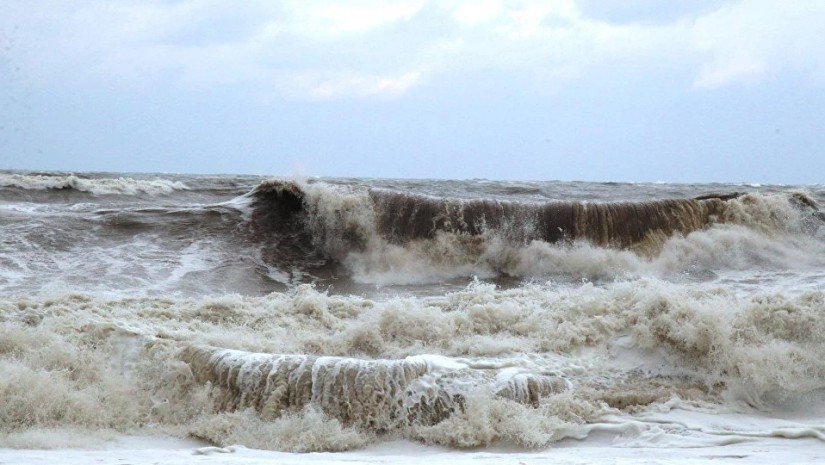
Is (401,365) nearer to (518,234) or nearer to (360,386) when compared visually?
(360,386)

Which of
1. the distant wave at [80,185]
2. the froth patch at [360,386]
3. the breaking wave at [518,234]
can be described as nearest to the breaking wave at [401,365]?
the froth patch at [360,386]

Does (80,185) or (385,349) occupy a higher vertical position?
(80,185)

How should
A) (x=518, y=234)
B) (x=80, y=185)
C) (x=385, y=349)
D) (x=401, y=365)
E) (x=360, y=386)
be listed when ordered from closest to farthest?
(x=360, y=386)
(x=401, y=365)
(x=385, y=349)
(x=518, y=234)
(x=80, y=185)

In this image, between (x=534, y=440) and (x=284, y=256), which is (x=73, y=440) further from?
(x=284, y=256)

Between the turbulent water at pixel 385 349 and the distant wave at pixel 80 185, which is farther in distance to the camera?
the distant wave at pixel 80 185

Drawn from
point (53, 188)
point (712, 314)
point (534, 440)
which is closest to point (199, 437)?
point (534, 440)

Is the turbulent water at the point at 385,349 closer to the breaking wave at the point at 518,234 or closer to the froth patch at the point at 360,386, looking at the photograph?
the froth patch at the point at 360,386

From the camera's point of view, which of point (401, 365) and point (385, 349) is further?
point (385, 349)

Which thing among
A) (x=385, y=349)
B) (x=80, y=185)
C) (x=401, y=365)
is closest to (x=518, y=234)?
(x=385, y=349)

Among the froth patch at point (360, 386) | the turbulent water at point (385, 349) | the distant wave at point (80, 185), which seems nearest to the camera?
the turbulent water at point (385, 349)

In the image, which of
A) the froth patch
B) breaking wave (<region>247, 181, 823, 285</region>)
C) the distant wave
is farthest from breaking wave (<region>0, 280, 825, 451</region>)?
the distant wave

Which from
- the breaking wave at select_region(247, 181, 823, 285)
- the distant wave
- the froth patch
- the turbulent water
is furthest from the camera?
the distant wave

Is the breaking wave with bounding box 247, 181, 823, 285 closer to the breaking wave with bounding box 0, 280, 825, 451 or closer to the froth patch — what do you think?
the breaking wave with bounding box 0, 280, 825, 451

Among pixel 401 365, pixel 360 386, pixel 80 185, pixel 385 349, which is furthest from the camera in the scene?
pixel 80 185
